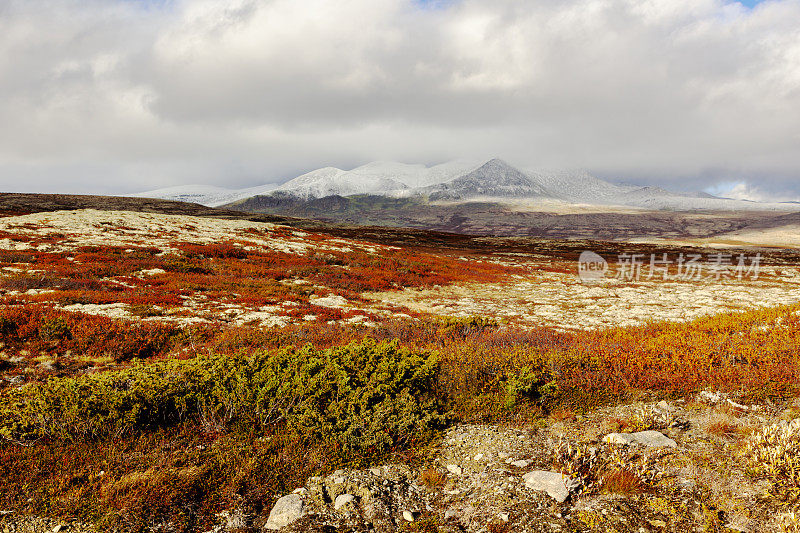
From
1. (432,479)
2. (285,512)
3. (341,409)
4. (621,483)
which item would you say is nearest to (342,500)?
(285,512)

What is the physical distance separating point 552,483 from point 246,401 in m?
4.43

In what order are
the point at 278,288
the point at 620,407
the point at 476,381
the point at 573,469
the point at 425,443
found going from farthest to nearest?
the point at 278,288
the point at 476,381
the point at 620,407
the point at 425,443
the point at 573,469

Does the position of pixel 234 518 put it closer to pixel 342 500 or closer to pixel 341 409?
pixel 342 500

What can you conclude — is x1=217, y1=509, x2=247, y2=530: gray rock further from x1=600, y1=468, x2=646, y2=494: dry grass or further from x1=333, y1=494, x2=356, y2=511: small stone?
x1=600, y1=468, x2=646, y2=494: dry grass

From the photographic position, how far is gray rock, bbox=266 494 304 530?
→ 374cm

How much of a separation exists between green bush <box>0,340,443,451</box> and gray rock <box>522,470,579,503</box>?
157 centimetres

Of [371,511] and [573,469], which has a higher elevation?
[573,469]

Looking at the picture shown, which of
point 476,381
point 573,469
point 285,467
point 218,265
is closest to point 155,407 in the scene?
point 285,467

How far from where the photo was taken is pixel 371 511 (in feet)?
13.1

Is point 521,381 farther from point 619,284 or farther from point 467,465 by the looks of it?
point 619,284

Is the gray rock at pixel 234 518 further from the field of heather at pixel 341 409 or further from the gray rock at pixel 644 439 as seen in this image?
the gray rock at pixel 644 439

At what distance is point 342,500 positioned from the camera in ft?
13.3

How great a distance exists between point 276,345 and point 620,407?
27.0 feet

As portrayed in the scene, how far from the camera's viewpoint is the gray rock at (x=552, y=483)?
403 cm
